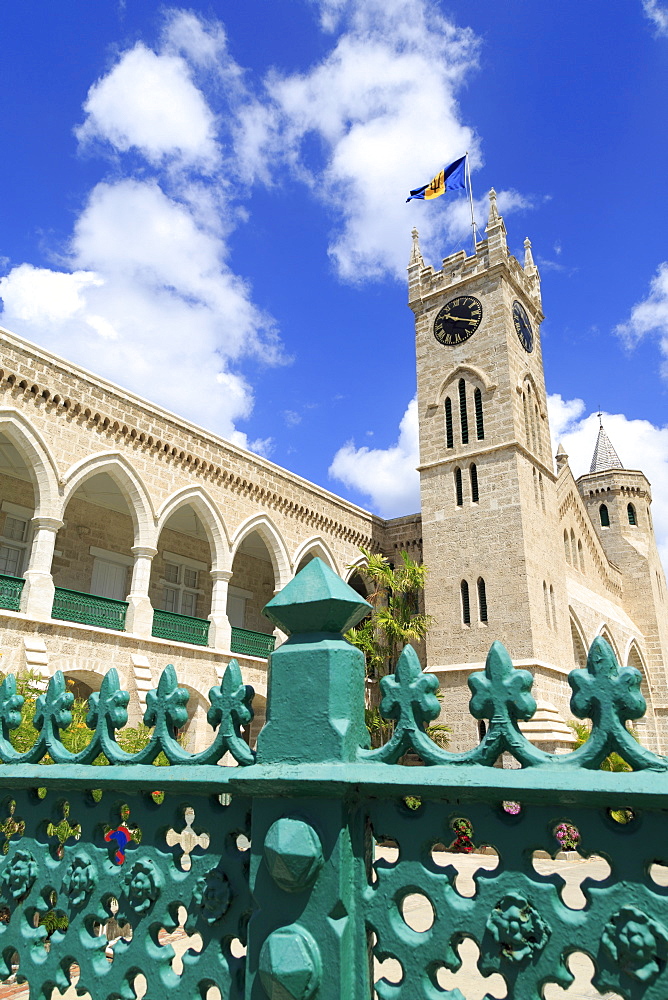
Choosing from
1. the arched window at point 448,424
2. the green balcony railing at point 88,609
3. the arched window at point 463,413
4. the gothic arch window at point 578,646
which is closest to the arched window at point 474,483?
the arched window at point 463,413

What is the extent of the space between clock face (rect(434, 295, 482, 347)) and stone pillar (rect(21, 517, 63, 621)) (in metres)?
12.2

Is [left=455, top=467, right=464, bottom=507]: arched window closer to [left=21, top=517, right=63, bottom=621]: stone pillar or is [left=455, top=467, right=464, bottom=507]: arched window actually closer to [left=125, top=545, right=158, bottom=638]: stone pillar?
[left=125, top=545, right=158, bottom=638]: stone pillar

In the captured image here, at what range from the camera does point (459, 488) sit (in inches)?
733

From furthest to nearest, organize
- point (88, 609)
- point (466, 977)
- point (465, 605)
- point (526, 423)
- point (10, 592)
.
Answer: point (526, 423)
point (465, 605)
point (88, 609)
point (10, 592)
point (466, 977)

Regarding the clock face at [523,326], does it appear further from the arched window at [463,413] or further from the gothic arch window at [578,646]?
the gothic arch window at [578,646]

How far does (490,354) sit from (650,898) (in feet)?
60.7

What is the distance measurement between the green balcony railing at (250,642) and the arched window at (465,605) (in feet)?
15.9

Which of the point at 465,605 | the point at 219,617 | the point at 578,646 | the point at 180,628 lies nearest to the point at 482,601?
the point at 465,605

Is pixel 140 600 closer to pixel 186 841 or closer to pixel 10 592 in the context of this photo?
pixel 10 592

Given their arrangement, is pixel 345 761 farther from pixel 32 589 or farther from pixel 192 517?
pixel 192 517

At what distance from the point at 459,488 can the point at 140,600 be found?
9.14m

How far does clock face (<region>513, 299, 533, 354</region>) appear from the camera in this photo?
773 inches

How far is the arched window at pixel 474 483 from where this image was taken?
59.7 feet

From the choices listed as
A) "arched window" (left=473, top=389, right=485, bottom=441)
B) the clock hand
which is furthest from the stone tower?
the clock hand
